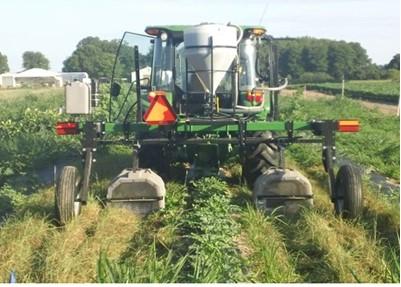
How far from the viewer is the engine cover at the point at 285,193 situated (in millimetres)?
6414

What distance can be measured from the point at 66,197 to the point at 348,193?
9.28 ft

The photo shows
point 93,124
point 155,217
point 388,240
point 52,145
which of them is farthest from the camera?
point 52,145

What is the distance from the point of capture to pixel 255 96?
7695 mm

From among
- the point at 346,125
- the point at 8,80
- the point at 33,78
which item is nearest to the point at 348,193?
the point at 346,125

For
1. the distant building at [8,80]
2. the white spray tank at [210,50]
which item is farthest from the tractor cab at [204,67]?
the distant building at [8,80]

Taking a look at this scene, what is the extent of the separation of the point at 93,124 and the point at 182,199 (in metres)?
1.31

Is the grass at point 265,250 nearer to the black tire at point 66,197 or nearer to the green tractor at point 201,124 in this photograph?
the green tractor at point 201,124

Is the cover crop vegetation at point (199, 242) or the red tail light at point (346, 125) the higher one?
A: the red tail light at point (346, 125)

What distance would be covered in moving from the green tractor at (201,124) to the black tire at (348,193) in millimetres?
10

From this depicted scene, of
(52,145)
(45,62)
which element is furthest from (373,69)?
(52,145)

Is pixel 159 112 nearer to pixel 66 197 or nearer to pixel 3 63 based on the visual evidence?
pixel 66 197

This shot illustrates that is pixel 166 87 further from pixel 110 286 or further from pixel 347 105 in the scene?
pixel 347 105

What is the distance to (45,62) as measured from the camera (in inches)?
4254

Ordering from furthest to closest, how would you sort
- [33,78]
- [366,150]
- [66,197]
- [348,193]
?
[33,78]
[366,150]
[348,193]
[66,197]
